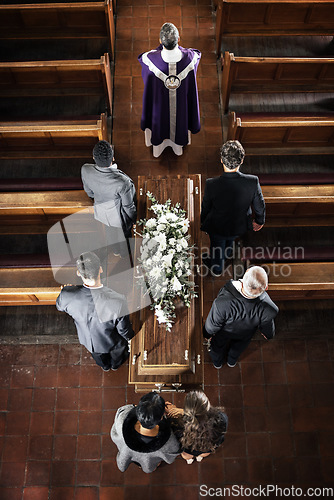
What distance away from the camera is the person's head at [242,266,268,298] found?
2.91m

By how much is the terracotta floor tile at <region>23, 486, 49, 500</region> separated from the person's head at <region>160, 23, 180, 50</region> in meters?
4.16

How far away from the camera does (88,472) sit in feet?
12.8

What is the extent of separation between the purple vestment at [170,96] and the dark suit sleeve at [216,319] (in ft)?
7.61

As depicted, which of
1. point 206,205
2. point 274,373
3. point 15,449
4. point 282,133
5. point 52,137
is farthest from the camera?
point 282,133

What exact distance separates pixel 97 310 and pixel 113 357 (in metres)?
0.94

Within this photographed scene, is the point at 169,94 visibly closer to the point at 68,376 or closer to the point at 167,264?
the point at 167,264

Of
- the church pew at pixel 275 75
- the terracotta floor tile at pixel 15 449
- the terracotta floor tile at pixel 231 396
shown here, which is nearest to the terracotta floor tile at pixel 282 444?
the terracotta floor tile at pixel 231 396

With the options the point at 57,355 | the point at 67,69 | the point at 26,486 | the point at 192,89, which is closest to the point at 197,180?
the point at 192,89

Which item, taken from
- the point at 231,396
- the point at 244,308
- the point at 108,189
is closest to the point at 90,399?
the point at 231,396

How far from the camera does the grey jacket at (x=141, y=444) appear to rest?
2852mm

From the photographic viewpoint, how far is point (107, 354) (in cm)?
397

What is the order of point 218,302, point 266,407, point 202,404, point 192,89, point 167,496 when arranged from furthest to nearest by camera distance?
point 192,89 < point 266,407 < point 167,496 < point 218,302 < point 202,404

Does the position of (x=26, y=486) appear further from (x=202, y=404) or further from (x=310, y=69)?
(x=310, y=69)

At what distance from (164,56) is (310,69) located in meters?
1.76
